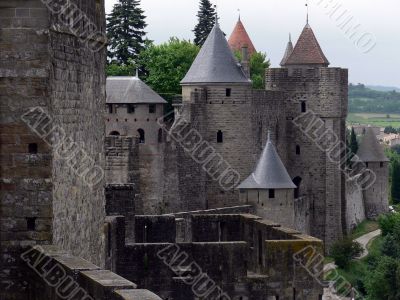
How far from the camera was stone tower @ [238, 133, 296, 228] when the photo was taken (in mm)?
43500

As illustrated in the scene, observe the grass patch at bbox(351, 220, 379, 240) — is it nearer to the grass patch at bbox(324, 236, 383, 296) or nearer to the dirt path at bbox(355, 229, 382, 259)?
the dirt path at bbox(355, 229, 382, 259)

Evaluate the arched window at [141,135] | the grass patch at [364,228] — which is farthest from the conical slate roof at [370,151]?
the arched window at [141,135]

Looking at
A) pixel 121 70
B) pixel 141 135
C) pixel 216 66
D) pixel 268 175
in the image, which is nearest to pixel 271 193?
pixel 268 175

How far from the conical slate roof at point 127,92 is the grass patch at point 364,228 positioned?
63.6ft

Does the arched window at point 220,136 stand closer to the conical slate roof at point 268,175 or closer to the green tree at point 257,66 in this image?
the conical slate roof at point 268,175

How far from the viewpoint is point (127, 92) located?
44125 mm

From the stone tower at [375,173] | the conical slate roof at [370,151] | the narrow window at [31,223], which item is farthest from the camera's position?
the conical slate roof at [370,151]

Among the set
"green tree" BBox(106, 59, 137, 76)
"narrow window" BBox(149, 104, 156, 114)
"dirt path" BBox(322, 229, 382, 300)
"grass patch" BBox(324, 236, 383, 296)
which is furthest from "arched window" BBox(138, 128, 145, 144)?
"green tree" BBox(106, 59, 137, 76)

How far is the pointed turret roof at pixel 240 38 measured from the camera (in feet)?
265

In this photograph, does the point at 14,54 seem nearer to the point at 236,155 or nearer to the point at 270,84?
the point at 236,155

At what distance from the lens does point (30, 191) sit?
1287 cm

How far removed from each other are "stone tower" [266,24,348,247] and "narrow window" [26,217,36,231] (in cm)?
4136

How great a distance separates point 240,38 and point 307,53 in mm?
24293

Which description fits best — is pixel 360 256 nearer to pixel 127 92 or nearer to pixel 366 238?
pixel 366 238
